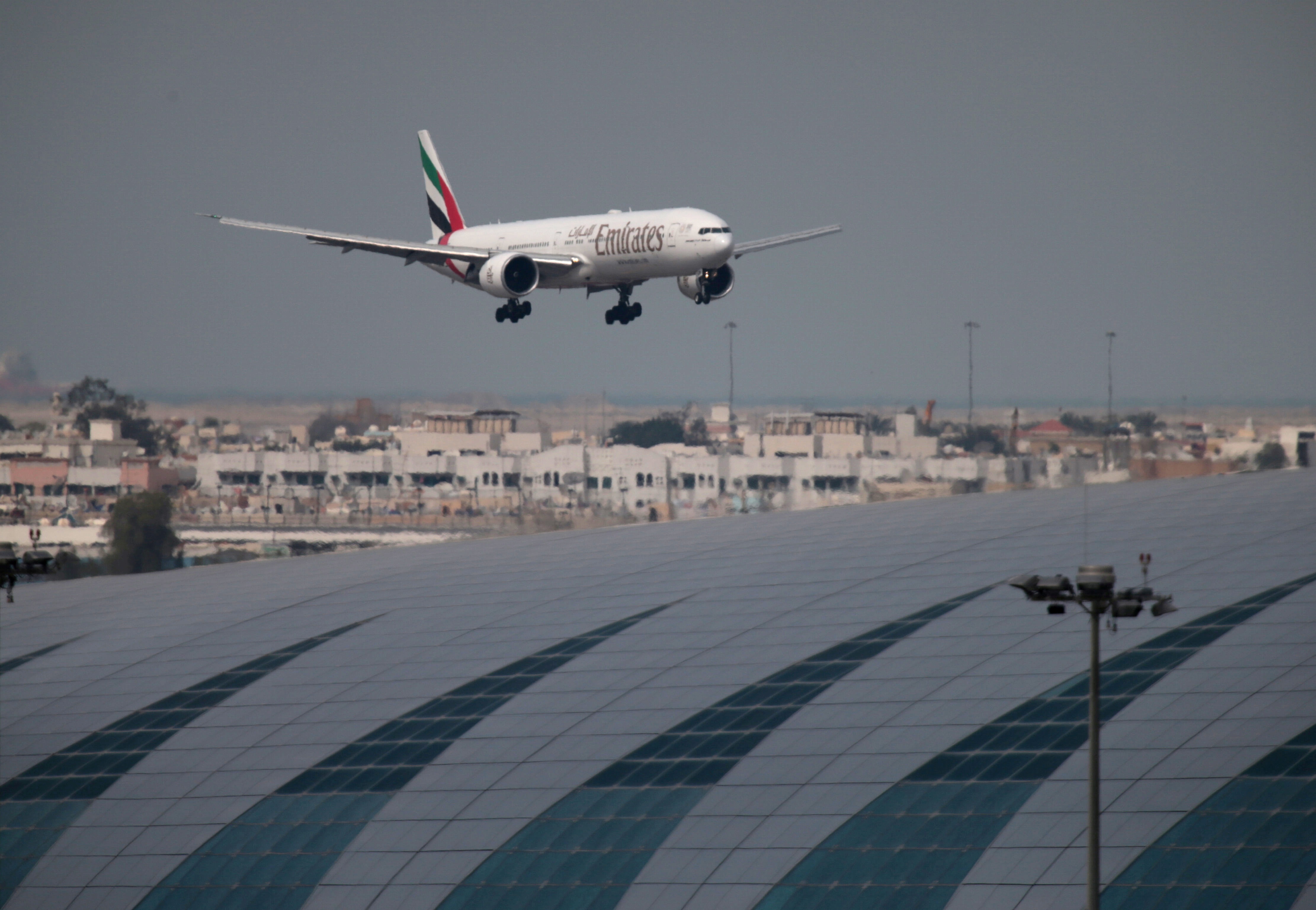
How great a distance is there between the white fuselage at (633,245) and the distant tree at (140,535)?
6459 centimetres

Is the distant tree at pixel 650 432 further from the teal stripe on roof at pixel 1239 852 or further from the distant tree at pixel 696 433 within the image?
the teal stripe on roof at pixel 1239 852

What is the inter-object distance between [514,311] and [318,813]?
33.1 meters

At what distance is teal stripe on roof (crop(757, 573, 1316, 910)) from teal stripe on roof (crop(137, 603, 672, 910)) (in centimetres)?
1402

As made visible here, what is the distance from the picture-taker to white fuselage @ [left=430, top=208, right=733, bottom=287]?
72.1 m

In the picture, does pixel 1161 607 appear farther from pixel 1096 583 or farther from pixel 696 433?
pixel 696 433

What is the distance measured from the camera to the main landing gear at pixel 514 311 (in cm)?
7369

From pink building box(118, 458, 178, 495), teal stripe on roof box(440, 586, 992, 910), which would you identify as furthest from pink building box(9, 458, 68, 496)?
teal stripe on roof box(440, 586, 992, 910)

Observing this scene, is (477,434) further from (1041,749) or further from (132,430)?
(1041,749)

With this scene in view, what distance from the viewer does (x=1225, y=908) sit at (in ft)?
113

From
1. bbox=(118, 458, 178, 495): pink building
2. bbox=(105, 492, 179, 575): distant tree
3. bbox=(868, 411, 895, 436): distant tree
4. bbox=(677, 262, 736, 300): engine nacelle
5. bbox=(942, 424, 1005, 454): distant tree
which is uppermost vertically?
bbox=(677, 262, 736, 300): engine nacelle

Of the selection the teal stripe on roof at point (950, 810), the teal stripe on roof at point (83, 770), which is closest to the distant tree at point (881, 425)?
the teal stripe on roof at point (83, 770)

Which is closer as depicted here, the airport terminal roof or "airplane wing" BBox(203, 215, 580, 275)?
the airport terminal roof

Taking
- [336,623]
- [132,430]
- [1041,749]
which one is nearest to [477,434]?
[132,430]

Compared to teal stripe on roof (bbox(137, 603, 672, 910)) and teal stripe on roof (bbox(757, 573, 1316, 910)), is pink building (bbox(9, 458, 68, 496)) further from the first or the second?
teal stripe on roof (bbox(757, 573, 1316, 910))
